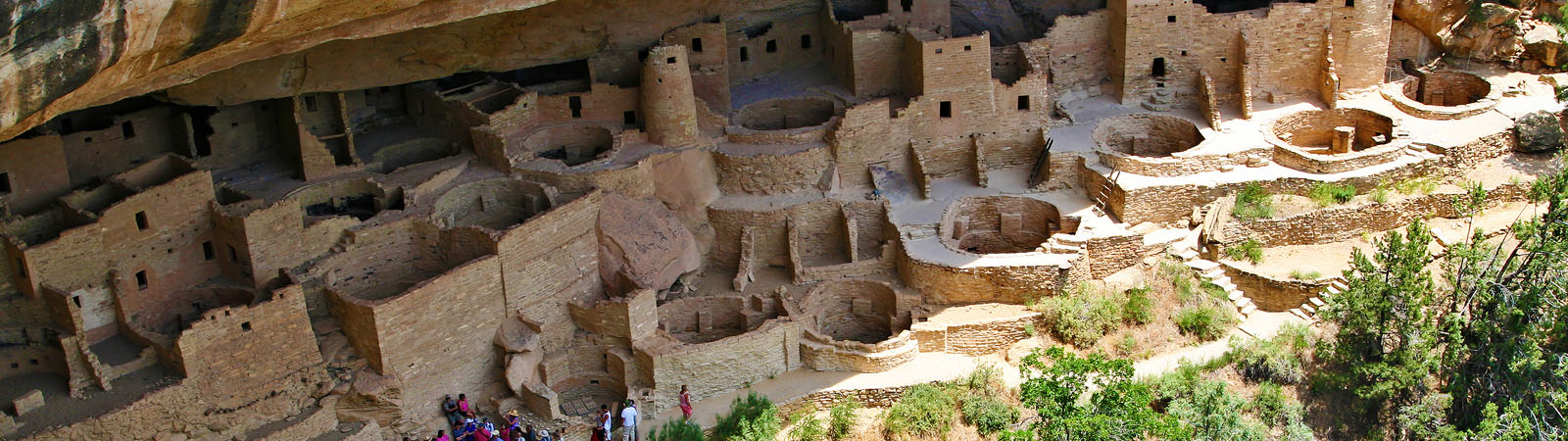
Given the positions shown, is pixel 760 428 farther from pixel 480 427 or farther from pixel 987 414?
pixel 480 427

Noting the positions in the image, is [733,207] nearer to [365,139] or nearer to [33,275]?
[365,139]

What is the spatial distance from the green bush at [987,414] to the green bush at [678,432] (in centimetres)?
431

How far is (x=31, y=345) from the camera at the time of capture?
21.7 m

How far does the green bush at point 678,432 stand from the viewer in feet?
78.7

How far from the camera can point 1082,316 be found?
1026 inches

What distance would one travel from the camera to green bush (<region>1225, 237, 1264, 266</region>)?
1057 inches

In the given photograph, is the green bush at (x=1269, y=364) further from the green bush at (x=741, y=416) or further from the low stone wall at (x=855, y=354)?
the green bush at (x=741, y=416)

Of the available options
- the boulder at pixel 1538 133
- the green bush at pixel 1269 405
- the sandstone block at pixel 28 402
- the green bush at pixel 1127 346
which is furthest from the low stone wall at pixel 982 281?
the sandstone block at pixel 28 402

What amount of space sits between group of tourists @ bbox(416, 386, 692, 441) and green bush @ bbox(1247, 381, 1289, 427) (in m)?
9.14

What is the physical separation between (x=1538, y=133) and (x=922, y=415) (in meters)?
13.2

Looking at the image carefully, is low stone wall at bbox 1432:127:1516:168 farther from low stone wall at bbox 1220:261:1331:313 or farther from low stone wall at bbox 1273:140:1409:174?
low stone wall at bbox 1220:261:1331:313

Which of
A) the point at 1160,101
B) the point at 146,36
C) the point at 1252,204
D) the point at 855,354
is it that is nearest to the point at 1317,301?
the point at 1252,204

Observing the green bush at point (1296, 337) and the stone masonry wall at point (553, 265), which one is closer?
the stone masonry wall at point (553, 265)

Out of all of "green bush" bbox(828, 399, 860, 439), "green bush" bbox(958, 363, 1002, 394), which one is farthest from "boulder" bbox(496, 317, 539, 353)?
"green bush" bbox(958, 363, 1002, 394)
